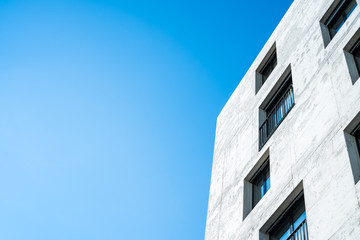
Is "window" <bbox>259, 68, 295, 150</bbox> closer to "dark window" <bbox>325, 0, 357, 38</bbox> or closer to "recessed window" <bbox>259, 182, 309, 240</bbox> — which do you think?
"dark window" <bbox>325, 0, 357, 38</bbox>

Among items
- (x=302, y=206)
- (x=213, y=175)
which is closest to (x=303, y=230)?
(x=302, y=206)

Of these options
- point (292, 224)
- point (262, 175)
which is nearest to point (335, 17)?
point (262, 175)

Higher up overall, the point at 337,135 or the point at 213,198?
the point at 213,198

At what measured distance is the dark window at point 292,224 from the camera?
48.3ft

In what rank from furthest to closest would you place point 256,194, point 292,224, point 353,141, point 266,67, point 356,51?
point 266,67, point 256,194, point 356,51, point 292,224, point 353,141

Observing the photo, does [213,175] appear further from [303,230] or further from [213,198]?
[303,230]

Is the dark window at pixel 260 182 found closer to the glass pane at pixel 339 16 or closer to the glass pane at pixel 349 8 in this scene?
the glass pane at pixel 339 16

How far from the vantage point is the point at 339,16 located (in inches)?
778

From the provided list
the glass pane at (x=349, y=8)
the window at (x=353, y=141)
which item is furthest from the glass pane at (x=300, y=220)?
the glass pane at (x=349, y=8)

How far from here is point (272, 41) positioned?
24.6 m

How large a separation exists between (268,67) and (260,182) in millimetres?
7671

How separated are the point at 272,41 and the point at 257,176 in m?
8.00

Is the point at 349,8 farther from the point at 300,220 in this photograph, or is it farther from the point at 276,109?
the point at 300,220

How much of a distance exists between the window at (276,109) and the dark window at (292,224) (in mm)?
4135
